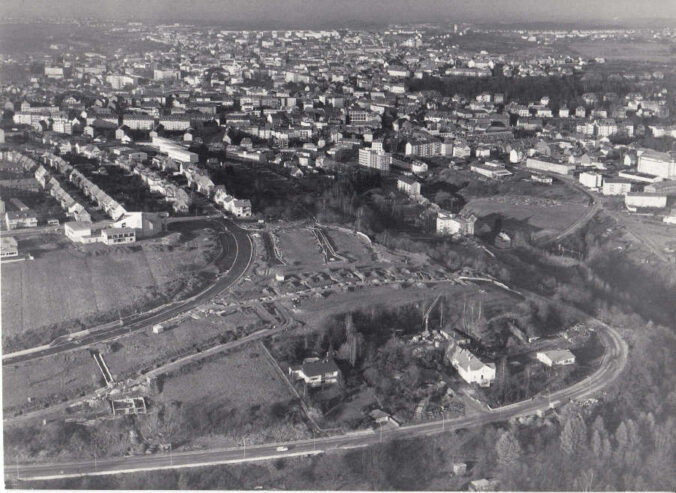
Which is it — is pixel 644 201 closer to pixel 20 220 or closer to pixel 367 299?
pixel 367 299

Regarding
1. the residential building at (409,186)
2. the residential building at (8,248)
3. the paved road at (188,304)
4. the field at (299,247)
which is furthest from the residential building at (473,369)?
the residential building at (409,186)

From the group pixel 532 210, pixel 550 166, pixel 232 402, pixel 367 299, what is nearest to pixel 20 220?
pixel 367 299

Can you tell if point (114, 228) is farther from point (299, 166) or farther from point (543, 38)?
point (543, 38)

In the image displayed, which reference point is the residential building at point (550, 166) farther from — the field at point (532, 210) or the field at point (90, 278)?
the field at point (90, 278)

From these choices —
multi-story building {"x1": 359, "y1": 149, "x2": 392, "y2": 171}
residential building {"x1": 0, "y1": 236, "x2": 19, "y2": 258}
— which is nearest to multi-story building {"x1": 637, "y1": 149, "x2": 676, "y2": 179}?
multi-story building {"x1": 359, "y1": 149, "x2": 392, "y2": 171}

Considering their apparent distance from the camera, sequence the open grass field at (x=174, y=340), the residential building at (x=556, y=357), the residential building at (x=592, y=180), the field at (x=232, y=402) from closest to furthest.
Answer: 1. the field at (x=232, y=402)
2. the open grass field at (x=174, y=340)
3. the residential building at (x=556, y=357)
4. the residential building at (x=592, y=180)

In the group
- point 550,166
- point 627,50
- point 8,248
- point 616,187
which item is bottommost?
point 550,166
